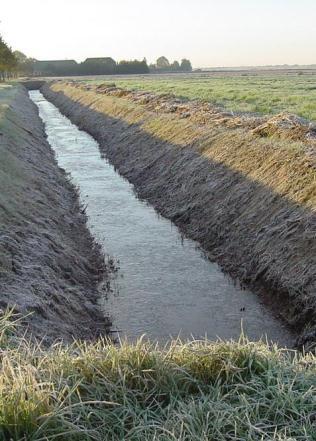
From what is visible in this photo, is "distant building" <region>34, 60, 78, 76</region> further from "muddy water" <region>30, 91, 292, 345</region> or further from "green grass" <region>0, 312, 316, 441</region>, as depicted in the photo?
"green grass" <region>0, 312, 316, 441</region>

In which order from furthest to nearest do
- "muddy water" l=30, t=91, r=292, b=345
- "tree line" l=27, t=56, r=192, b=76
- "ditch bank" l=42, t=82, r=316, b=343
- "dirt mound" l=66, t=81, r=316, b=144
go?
"tree line" l=27, t=56, r=192, b=76, "dirt mound" l=66, t=81, r=316, b=144, "ditch bank" l=42, t=82, r=316, b=343, "muddy water" l=30, t=91, r=292, b=345

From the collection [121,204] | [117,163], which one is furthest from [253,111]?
[121,204]

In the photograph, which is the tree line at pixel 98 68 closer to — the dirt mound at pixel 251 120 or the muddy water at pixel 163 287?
the dirt mound at pixel 251 120

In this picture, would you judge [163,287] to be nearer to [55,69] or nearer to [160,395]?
[160,395]

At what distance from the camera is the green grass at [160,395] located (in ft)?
15.2

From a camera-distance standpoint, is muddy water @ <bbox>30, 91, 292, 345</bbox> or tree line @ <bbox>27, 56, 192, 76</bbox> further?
tree line @ <bbox>27, 56, 192, 76</bbox>

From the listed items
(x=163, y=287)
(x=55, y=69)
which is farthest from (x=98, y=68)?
(x=163, y=287)

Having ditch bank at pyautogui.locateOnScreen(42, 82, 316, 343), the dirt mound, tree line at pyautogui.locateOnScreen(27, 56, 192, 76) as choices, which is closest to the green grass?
ditch bank at pyautogui.locateOnScreen(42, 82, 316, 343)

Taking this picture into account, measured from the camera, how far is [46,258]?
1167cm

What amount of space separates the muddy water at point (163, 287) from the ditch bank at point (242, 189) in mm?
482

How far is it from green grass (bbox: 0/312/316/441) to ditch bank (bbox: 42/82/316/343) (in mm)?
4314

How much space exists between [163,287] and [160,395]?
7.04 metres

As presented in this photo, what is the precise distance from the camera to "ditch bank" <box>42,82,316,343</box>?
11438 millimetres

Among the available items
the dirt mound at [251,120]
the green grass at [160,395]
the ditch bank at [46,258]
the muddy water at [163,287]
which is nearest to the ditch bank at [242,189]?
the dirt mound at [251,120]
